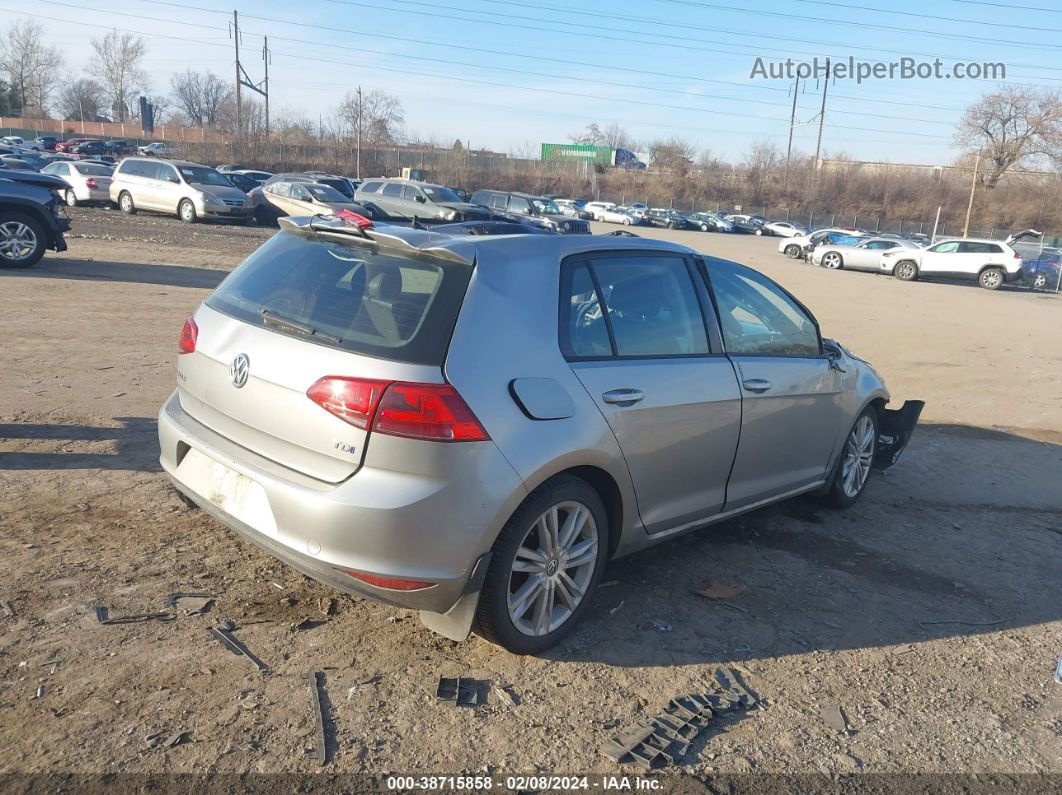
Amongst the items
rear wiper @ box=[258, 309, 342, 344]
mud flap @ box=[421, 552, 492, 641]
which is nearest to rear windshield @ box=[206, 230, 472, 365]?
rear wiper @ box=[258, 309, 342, 344]

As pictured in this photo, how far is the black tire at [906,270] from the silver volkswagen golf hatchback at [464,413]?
1197 inches

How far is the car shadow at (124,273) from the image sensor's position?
12.8m

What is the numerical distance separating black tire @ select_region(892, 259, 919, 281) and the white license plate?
105 ft

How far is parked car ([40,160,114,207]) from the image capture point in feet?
91.2

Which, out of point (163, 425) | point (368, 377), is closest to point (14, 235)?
point (163, 425)

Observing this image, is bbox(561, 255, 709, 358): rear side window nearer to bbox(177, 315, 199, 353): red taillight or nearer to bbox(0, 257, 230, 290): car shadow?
bbox(177, 315, 199, 353): red taillight

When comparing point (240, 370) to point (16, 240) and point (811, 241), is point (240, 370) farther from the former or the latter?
point (811, 241)

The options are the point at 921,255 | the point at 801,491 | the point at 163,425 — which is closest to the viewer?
the point at 163,425

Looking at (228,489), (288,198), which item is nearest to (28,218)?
(228,489)

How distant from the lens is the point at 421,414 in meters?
3.15

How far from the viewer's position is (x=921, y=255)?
31.6m

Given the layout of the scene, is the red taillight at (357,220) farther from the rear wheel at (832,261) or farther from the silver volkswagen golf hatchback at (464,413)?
the rear wheel at (832,261)

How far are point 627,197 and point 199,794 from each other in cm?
8787

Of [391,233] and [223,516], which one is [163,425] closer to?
[223,516]
